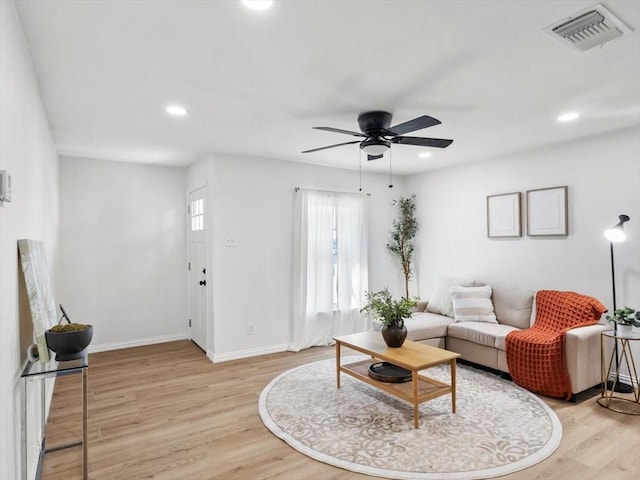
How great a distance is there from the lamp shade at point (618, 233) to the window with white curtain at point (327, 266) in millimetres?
2914

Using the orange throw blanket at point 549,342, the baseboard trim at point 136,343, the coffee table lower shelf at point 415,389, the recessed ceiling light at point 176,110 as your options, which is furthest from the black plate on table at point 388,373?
the baseboard trim at point 136,343

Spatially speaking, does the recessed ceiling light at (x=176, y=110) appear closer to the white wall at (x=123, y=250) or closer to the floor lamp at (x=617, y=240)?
the white wall at (x=123, y=250)

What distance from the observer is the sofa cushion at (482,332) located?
3.92 m

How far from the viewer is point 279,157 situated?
488 centimetres

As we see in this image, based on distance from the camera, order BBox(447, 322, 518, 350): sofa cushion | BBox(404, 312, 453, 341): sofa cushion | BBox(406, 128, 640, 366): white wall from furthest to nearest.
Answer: BBox(404, 312, 453, 341): sofa cushion, BBox(447, 322, 518, 350): sofa cushion, BBox(406, 128, 640, 366): white wall

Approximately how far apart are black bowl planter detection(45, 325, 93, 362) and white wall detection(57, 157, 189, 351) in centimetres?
322

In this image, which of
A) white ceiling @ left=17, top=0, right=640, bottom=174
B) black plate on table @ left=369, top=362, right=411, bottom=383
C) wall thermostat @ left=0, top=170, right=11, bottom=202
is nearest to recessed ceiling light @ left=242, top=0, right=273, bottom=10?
white ceiling @ left=17, top=0, right=640, bottom=174

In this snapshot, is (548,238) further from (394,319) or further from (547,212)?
(394,319)

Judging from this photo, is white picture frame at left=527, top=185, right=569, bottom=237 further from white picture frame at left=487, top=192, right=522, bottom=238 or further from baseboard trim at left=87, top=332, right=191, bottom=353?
baseboard trim at left=87, top=332, right=191, bottom=353

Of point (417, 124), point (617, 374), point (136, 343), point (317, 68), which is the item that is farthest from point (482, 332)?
point (136, 343)

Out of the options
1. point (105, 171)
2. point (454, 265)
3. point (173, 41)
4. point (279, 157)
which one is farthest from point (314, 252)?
point (173, 41)

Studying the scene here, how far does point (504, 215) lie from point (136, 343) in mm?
5142

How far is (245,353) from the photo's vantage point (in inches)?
186

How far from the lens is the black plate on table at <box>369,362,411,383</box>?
10.5 ft
